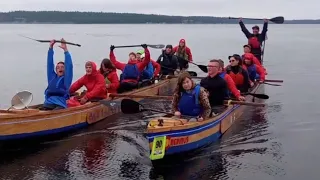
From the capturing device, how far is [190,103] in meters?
9.25

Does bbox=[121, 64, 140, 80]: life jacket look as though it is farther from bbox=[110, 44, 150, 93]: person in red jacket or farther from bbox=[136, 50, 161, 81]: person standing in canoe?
bbox=[136, 50, 161, 81]: person standing in canoe

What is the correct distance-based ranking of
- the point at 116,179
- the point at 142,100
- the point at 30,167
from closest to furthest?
1. the point at 116,179
2. the point at 30,167
3. the point at 142,100

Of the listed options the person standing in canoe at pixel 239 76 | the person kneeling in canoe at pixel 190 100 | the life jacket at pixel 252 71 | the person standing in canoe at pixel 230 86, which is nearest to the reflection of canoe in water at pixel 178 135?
the person kneeling in canoe at pixel 190 100

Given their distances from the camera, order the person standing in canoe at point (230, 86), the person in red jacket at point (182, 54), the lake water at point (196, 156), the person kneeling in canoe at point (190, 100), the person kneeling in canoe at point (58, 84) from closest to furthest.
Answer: the lake water at point (196, 156) → the person kneeling in canoe at point (190, 100) → the person kneeling in canoe at point (58, 84) → the person standing in canoe at point (230, 86) → the person in red jacket at point (182, 54)

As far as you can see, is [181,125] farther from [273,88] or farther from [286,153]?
[273,88]

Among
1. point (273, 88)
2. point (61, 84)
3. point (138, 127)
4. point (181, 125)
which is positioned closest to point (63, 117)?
point (61, 84)

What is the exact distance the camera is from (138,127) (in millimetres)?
11703

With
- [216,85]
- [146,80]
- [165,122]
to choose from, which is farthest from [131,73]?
[165,122]

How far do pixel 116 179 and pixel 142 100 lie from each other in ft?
21.6

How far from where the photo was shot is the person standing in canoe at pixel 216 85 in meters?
10.3

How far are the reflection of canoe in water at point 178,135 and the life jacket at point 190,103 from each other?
13.3 inches

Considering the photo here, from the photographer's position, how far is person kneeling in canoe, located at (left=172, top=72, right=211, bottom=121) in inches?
357

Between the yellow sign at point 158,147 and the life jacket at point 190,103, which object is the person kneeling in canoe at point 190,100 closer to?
the life jacket at point 190,103

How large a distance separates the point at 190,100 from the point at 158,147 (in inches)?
59.4
